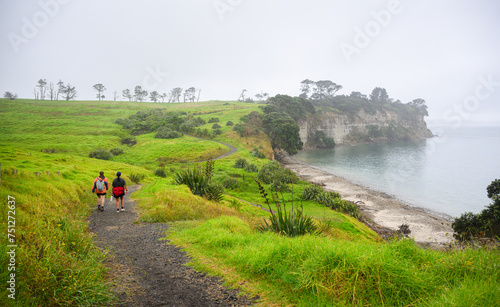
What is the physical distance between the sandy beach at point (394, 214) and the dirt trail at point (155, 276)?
636 inches

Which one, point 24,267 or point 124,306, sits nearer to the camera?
point 24,267

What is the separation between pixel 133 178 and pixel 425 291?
21837 millimetres

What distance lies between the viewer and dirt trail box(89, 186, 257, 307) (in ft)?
13.3

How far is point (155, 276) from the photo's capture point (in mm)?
4926

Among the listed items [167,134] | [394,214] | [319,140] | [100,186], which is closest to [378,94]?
[319,140]

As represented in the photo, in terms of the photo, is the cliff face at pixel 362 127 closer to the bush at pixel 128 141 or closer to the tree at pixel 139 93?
the bush at pixel 128 141

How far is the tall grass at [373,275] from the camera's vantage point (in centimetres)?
318

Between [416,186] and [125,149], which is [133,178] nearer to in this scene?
[125,149]

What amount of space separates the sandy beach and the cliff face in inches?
2061

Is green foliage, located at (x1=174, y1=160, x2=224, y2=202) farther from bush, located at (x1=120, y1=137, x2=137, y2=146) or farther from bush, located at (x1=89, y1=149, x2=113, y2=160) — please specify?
bush, located at (x1=120, y1=137, x2=137, y2=146)

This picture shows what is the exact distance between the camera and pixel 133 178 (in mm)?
21094

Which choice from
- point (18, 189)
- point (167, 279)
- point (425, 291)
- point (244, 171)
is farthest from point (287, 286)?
point (244, 171)

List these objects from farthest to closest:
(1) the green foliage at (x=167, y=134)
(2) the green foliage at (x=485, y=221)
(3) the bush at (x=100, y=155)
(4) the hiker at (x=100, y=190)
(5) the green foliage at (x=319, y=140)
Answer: (5) the green foliage at (x=319, y=140), (1) the green foliage at (x=167, y=134), (3) the bush at (x=100, y=155), (2) the green foliage at (x=485, y=221), (4) the hiker at (x=100, y=190)

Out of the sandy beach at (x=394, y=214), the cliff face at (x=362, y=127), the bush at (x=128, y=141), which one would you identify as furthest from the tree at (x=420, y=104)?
the bush at (x=128, y=141)
